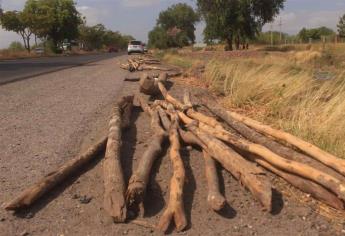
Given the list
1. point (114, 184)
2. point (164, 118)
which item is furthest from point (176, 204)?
point (164, 118)

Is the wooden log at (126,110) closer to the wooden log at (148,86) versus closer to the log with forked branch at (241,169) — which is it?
the wooden log at (148,86)

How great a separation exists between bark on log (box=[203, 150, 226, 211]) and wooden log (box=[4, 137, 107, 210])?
4.44ft

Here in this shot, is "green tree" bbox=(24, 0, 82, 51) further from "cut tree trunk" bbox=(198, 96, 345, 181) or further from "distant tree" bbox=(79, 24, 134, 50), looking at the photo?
"cut tree trunk" bbox=(198, 96, 345, 181)

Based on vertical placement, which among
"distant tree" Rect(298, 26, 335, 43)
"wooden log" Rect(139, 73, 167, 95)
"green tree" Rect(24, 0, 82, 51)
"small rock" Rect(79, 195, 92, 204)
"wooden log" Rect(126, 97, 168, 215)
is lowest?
"small rock" Rect(79, 195, 92, 204)

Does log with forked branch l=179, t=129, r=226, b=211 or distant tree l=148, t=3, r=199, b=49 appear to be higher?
distant tree l=148, t=3, r=199, b=49

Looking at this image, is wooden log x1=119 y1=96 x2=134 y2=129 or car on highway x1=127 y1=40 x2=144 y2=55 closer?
wooden log x1=119 y1=96 x2=134 y2=129

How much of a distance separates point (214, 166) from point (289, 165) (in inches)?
31.9

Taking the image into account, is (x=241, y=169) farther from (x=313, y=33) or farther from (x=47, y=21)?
(x=313, y=33)

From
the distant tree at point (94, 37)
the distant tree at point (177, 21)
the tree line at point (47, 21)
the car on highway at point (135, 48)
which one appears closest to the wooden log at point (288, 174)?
the car on highway at point (135, 48)

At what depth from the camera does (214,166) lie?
17.2 ft

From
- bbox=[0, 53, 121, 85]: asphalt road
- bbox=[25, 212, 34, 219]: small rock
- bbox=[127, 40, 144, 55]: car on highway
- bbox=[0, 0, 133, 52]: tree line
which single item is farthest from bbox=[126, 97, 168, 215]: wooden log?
bbox=[0, 0, 133, 52]: tree line

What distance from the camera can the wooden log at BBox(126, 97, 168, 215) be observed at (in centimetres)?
437

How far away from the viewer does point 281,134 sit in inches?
229

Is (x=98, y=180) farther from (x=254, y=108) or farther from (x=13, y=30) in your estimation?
(x=13, y=30)
